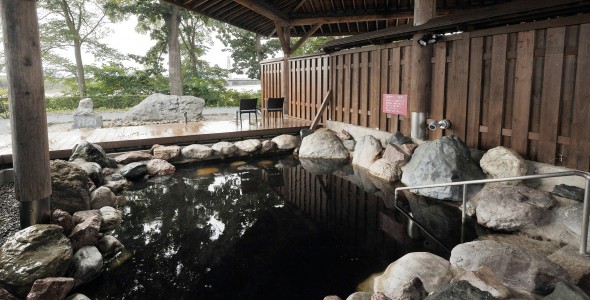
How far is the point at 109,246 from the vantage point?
13.2 feet

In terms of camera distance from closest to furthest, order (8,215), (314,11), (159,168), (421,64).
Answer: (8,215) → (421,64) → (159,168) → (314,11)

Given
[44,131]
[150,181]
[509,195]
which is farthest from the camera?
[150,181]

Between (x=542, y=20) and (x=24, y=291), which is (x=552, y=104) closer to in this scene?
(x=542, y=20)

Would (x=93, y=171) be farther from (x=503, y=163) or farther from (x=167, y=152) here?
(x=503, y=163)

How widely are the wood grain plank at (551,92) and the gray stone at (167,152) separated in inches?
258

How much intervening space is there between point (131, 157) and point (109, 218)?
302cm

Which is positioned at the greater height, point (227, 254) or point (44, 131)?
point (44, 131)

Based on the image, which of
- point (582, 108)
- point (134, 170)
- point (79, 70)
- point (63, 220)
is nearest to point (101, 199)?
point (63, 220)

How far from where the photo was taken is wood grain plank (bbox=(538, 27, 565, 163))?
Answer: 15.3ft

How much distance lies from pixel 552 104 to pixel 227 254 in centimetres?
440

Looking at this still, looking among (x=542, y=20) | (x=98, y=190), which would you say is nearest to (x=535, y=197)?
(x=542, y=20)

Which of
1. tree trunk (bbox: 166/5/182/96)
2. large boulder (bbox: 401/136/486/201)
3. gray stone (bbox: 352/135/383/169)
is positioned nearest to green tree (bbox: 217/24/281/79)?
tree trunk (bbox: 166/5/182/96)

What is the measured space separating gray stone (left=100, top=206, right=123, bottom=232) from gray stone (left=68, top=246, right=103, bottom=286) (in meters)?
0.95

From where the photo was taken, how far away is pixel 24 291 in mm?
3057
